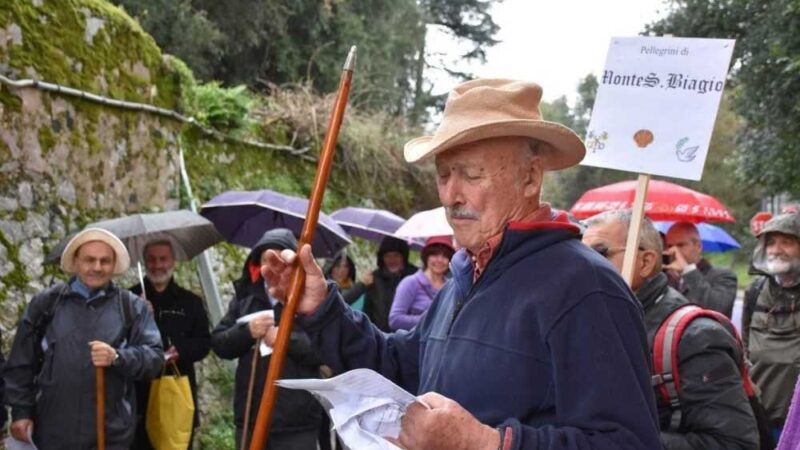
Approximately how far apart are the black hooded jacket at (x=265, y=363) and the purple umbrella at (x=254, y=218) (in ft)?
4.71

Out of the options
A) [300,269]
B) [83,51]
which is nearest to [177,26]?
[83,51]

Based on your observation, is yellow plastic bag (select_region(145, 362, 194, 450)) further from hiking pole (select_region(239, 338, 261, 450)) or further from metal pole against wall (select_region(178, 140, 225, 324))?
metal pole against wall (select_region(178, 140, 225, 324))

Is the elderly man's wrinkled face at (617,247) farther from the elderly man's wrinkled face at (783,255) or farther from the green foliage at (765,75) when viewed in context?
the green foliage at (765,75)

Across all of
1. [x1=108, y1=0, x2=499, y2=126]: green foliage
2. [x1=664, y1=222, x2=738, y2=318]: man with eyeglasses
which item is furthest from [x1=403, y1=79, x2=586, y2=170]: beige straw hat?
[x1=108, y1=0, x2=499, y2=126]: green foliage

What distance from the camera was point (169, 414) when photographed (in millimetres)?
5562

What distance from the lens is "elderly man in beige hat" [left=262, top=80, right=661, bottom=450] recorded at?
77.6 inches

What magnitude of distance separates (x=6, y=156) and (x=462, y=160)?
188 inches

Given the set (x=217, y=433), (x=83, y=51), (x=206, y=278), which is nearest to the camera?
(x=83, y=51)

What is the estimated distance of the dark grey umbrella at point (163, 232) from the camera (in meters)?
5.75

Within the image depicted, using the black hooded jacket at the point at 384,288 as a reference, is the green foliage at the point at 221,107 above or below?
above

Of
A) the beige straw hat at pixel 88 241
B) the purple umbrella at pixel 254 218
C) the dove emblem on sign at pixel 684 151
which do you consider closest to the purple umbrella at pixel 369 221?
the purple umbrella at pixel 254 218

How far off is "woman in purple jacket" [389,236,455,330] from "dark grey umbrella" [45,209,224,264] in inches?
60.6

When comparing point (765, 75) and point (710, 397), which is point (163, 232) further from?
point (765, 75)

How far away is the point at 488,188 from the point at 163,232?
13.6 ft
